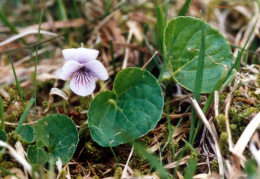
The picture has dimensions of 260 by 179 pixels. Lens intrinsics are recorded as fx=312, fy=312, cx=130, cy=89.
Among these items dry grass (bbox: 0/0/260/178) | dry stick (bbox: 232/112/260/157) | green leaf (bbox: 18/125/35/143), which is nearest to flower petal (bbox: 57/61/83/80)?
dry grass (bbox: 0/0/260/178)

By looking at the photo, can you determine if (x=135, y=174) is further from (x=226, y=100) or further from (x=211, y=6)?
(x=211, y=6)

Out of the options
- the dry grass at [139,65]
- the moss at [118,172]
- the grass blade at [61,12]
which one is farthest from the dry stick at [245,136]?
the grass blade at [61,12]

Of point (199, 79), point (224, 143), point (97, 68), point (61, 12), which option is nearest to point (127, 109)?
point (97, 68)

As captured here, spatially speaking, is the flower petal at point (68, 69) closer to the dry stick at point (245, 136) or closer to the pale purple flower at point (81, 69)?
the pale purple flower at point (81, 69)

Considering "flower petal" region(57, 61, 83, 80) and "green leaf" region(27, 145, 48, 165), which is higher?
"flower petal" region(57, 61, 83, 80)

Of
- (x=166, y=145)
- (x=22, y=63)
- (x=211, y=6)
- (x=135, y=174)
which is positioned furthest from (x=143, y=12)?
(x=135, y=174)

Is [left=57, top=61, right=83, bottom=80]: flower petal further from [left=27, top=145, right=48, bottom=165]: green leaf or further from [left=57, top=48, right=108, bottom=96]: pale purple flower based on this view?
[left=27, top=145, right=48, bottom=165]: green leaf
